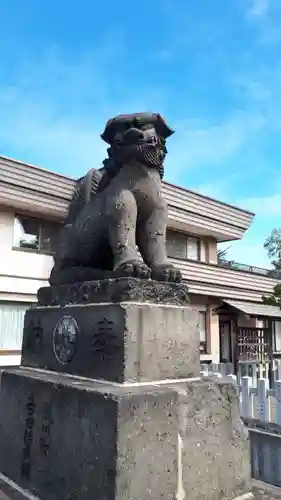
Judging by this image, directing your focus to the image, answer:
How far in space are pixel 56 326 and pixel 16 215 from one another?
8.06m

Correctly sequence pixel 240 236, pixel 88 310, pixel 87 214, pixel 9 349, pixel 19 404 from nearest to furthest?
pixel 88 310 → pixel 19 404 → pixel 87 214 → pixel 9 349 → pixel 240 236

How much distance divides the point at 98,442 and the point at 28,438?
0.83 meters

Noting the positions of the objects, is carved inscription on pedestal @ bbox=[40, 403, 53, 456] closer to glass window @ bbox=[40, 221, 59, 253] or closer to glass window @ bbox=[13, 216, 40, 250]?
glass window @ bbox=[13, 216, 40, 250]

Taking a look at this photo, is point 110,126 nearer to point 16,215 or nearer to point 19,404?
point 19,404

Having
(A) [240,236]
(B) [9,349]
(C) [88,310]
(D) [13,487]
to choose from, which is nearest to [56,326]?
(C) [88,310]

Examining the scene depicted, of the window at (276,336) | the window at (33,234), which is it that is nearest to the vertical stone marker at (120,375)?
the window at (33,234)

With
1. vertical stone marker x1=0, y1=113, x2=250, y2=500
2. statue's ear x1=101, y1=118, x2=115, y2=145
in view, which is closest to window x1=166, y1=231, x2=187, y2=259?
vertical stone marker x1=0, y1=113, x2=250, y2=500

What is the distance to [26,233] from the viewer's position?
34.5 ft

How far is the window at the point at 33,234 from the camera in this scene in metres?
10.3

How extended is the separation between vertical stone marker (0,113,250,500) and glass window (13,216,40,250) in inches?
298

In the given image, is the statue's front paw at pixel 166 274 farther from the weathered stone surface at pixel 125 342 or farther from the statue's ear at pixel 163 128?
the statue's ear at pixel 163 128

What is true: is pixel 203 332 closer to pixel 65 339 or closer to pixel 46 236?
pixel 46 236

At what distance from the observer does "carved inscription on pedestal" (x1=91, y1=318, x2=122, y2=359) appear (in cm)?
225

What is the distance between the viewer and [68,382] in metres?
2.40
